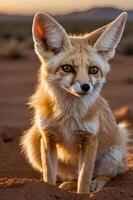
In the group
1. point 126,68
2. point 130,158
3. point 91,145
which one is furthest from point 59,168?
point 126,68

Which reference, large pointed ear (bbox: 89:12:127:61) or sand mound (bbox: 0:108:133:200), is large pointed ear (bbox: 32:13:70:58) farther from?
sand mound (bbox: 0:108:133:200)

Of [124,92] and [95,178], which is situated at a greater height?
[95,178]

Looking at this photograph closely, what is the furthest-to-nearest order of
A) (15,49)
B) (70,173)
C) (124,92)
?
(15,49)
(124,92)
(70,173)

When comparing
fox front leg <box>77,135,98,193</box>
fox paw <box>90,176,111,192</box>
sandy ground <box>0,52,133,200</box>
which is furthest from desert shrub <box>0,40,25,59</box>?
fox front leg <box>77,135,98,193</box>

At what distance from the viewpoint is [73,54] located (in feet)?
19.5

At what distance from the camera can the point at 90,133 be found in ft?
20.8

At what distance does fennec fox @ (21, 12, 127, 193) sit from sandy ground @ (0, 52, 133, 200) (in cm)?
50

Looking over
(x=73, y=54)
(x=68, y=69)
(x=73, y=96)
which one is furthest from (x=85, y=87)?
(x=73, y=96)

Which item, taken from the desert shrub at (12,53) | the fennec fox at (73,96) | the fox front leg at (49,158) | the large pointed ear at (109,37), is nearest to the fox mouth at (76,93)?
the fennec fox at (73,96)

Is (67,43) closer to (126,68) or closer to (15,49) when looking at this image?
(126,68)

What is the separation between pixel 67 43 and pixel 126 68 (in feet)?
66.8

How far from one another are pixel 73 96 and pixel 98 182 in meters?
1.38

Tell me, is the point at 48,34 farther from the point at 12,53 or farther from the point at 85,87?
the point at 12,53

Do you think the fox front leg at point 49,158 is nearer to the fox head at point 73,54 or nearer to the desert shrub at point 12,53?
the fox head at point 73,54
